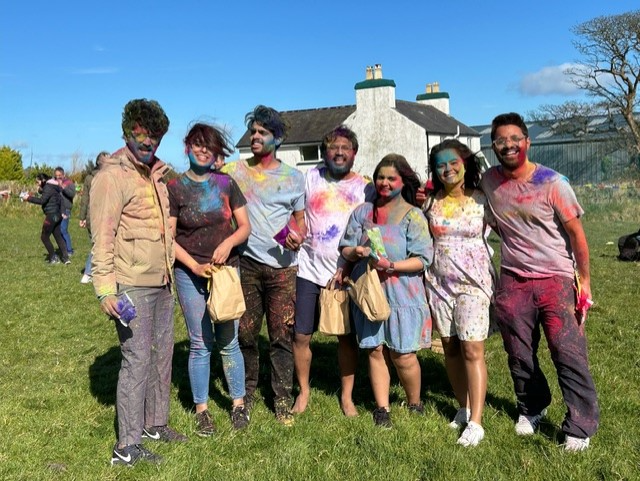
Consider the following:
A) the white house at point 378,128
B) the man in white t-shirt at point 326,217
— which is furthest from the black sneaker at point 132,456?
the white house at point 378,128

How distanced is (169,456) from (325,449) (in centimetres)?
100

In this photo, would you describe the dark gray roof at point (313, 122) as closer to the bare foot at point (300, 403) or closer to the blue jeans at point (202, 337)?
the bare foot at point (300, 403)

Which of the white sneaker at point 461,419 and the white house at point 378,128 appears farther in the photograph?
the white house at point 378,128

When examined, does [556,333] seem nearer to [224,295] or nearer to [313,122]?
[224,295]

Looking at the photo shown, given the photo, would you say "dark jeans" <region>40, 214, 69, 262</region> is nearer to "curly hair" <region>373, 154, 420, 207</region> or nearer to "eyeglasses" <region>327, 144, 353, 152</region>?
"eyeglasses" <region>327, 144, 353, 152</region>

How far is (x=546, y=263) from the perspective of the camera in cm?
377

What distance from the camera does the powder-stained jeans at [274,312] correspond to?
174 inches

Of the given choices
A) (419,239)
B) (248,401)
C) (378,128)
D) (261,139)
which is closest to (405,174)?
(419,239)

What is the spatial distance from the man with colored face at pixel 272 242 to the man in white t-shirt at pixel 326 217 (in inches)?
3.1

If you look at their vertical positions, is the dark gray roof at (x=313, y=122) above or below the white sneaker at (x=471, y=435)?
above

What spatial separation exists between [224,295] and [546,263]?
6.82ft


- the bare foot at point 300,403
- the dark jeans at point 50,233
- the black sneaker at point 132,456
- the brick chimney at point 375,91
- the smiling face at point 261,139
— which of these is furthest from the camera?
the brick chimney at point 375,91

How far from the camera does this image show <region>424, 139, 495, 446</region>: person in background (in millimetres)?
3959

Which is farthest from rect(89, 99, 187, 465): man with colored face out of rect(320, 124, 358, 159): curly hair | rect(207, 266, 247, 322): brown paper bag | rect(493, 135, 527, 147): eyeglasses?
rect(493, 135, 527, 147): eyeglasses
